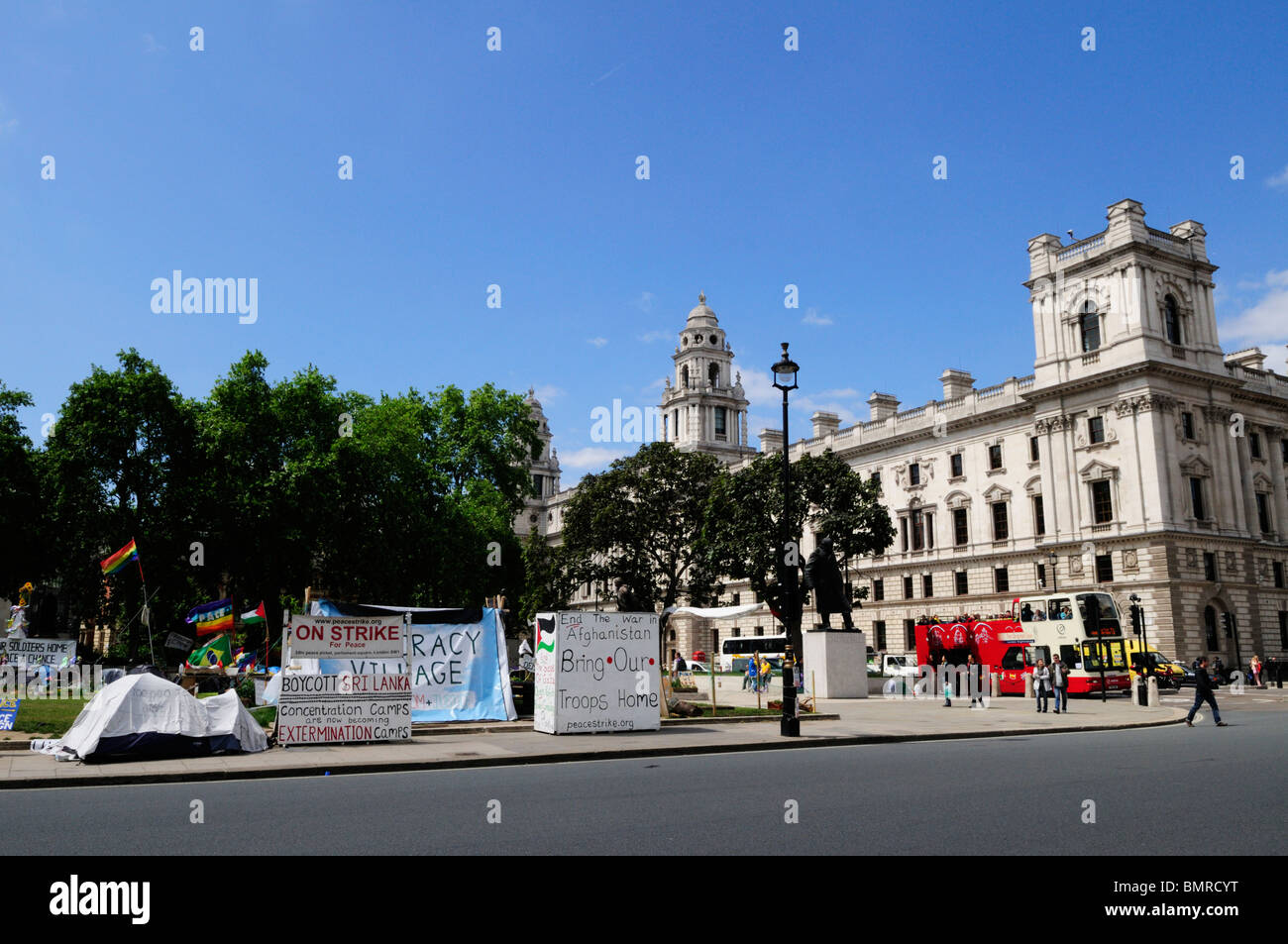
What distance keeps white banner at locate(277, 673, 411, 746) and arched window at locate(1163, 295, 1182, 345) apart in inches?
2253

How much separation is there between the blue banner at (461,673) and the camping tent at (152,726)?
409cm

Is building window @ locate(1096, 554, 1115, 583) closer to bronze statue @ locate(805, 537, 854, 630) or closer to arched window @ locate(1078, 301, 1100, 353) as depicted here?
arched window @ locate(1078, 301, 1100, 353)

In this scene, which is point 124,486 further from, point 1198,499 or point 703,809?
point 1198,499

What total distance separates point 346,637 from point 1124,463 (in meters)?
53.6

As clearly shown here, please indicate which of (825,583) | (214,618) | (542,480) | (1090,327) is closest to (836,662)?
(825,583)

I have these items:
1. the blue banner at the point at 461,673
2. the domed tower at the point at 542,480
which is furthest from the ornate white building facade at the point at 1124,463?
the domed tower at the point at 542,480

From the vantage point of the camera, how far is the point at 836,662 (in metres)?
32.2

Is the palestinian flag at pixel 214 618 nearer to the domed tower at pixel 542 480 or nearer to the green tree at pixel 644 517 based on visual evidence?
the green tree at pixel 644 517

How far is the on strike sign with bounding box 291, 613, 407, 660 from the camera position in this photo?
1703cm

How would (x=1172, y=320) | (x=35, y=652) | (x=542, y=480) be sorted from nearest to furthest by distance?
(x=35, y=652), (x=1172, y=320), (x=542, y=480)

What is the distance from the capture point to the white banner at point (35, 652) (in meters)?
24.5

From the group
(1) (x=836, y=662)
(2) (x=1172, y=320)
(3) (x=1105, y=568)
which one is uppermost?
(2) (x=1172, y=320)

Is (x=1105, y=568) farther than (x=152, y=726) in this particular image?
Yes
